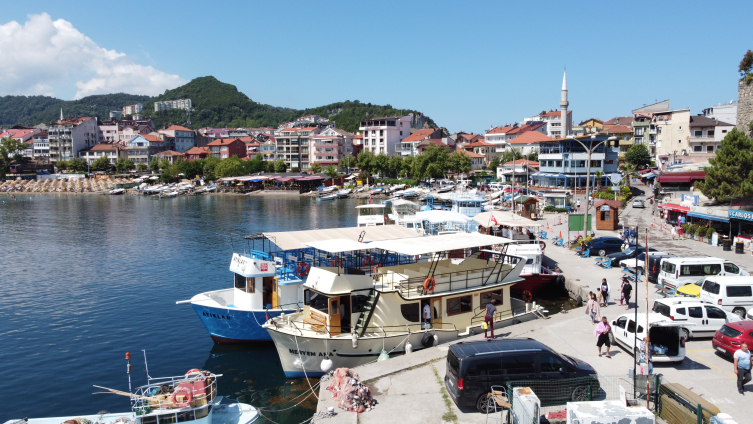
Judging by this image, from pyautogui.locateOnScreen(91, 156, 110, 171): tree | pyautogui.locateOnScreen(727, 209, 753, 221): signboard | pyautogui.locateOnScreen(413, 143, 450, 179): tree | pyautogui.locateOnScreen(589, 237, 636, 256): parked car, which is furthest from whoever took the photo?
pyautogui.locateOnScreen(91, 156, 110, 171): tree

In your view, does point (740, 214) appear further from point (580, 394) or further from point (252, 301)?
point (252, 301)

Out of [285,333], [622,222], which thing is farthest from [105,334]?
[622,222]

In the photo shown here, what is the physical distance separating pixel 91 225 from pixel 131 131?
104 metres

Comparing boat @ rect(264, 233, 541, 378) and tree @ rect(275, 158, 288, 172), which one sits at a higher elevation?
tree @ rect(275, 158, 288, 172)

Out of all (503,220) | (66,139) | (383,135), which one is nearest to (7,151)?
(66,139)

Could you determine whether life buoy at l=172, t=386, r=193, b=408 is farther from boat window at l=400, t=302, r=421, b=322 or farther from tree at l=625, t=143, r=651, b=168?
tree at l=625, t=143, r=651, b=168

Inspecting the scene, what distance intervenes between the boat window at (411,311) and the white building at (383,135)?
369ft

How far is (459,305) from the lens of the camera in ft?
63.3

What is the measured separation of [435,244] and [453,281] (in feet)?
5.00

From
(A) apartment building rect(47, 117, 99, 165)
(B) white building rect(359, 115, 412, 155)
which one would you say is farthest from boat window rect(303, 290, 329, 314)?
(A) apartment building rect(47, 117, 99, 165)

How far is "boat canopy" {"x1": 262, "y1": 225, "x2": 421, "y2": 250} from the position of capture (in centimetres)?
2209

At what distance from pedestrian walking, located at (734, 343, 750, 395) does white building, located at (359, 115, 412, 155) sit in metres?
119

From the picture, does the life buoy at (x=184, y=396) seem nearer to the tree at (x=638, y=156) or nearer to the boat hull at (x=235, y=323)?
the boat hull at (x=235, y=323)

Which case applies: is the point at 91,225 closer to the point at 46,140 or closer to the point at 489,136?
the point at 489,136
